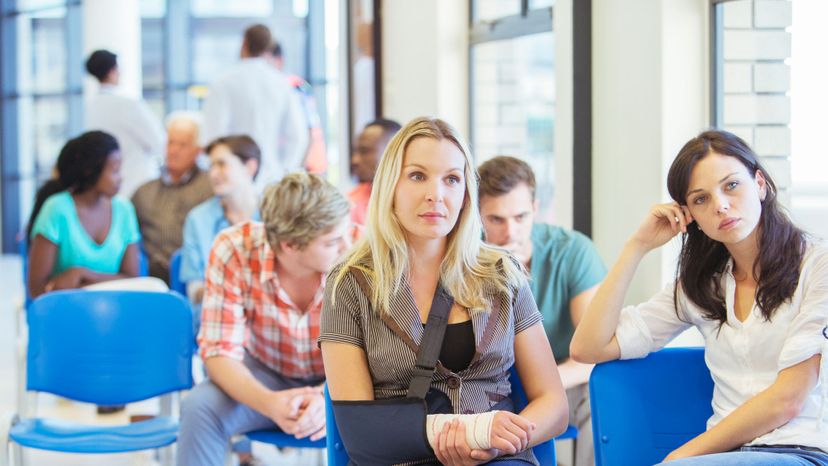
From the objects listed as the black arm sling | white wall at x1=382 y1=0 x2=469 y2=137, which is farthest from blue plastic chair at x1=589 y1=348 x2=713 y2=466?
white wall at x1=382 y1=0 x2=469 y2=137

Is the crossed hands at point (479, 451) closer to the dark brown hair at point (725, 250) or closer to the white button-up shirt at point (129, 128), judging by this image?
the dark brown hair at point (725, 250)

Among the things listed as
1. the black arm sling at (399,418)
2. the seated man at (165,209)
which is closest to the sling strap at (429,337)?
the black arm sling at (399,418)

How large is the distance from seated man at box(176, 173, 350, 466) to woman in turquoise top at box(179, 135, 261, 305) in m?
1.36

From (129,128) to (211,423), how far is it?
430cm

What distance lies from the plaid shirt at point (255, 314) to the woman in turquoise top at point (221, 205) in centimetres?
135

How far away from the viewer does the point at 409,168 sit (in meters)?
2.47

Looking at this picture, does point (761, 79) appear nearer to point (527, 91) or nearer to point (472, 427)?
point (527, 91)

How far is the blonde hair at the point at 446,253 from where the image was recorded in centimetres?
245

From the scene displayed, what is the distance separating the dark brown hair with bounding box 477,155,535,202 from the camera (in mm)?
3217

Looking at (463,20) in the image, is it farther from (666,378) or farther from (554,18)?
(666,378)

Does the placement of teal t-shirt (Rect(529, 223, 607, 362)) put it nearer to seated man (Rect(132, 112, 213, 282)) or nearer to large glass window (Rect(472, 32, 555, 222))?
large glass window (Rect(472, 32, 555, 222))


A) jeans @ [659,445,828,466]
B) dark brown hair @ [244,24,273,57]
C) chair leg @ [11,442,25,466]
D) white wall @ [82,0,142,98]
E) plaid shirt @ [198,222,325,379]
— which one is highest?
white wall @ [82,0,142,98]

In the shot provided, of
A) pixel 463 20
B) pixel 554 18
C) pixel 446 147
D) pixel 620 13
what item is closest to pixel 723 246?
pixel 446 147

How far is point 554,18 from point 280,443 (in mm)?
1853
